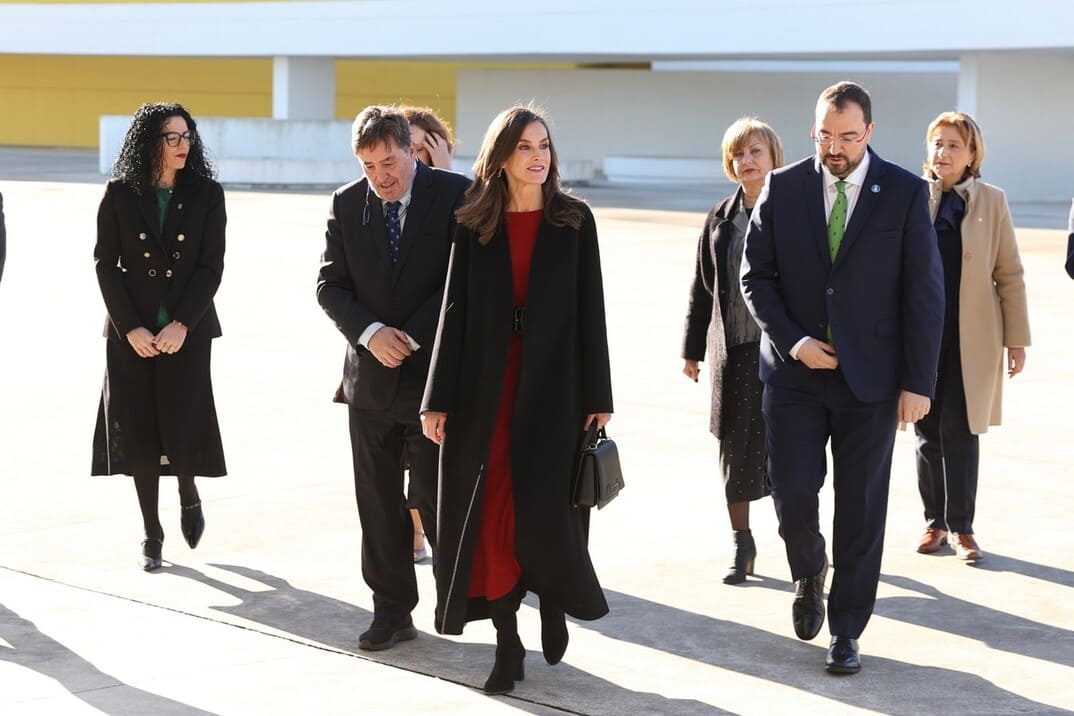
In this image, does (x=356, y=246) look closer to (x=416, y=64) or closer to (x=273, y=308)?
(x=273, y=308)

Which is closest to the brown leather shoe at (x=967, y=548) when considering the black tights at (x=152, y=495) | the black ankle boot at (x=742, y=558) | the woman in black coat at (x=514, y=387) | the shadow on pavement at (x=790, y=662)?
the black ankle boot at (x=742, y=558)

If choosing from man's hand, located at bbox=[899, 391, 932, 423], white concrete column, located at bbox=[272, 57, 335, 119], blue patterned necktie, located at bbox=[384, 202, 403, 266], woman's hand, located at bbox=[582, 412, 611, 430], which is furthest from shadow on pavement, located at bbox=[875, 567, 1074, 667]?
white concrete column, located at bbox=[272, 57, 335, 119]

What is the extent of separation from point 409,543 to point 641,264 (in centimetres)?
1242

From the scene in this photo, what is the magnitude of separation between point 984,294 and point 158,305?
3.31 meters

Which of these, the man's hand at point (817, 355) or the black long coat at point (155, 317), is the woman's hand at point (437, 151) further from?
the man's hand at point (817, 355)

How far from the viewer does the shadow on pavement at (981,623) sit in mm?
5637

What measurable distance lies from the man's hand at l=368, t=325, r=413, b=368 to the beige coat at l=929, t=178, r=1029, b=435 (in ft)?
7.87

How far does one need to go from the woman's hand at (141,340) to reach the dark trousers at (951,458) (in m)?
3.08

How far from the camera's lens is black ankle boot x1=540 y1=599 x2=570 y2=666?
5.35 metres

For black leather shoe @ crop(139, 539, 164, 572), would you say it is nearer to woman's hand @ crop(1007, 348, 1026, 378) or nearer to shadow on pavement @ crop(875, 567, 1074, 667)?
shadow on pavement @ crop(875, 567, 1074, 667)

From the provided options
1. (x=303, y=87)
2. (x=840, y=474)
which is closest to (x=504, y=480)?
(x=840, y=474)

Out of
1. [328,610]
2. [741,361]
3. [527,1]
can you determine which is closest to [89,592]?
[328,610]

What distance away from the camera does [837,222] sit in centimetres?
554

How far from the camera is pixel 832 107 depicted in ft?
17.7
